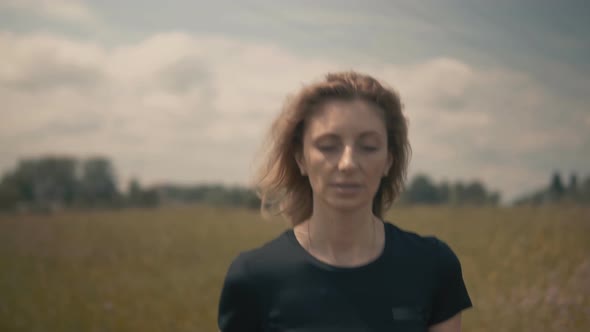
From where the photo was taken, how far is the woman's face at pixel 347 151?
1.75 metres

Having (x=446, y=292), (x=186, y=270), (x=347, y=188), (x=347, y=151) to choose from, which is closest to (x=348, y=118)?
(x=347, y=151)

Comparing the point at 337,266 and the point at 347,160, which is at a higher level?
the point at 347,160

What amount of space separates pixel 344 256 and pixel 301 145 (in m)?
0.45

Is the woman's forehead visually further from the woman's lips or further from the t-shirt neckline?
the t-shirt neckline

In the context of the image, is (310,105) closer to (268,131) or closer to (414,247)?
(268,131)

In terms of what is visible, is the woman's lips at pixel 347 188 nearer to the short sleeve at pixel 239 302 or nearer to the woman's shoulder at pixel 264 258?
the woman's shoulder at pixel 264 258

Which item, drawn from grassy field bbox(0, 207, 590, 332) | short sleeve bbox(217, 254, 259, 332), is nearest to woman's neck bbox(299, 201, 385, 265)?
short sleeve bbox(217, 254, 259, 332)

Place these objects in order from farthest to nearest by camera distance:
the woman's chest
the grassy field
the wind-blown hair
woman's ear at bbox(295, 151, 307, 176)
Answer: the grassy field < woman's ear at bbox(295, 151, 307, 176) < the wind-blown hair < the woman's chest

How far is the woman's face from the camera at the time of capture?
175cm

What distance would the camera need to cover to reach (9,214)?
7.73 meters

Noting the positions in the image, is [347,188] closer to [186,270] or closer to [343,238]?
[343,238]

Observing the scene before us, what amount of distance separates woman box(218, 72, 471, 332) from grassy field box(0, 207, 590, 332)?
3.33 m

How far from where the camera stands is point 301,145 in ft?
6.41

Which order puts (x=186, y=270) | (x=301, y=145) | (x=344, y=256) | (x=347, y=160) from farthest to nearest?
1. (x=186, y=270)
2. (x=301, y=145)
3. (x=344, y=256)
4. (x=347, y=160)
